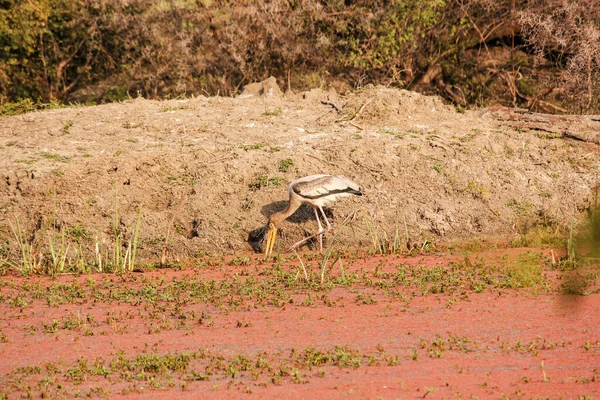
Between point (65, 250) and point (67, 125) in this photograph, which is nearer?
point (65, 250)

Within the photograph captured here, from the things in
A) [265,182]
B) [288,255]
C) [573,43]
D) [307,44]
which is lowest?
[288,255]

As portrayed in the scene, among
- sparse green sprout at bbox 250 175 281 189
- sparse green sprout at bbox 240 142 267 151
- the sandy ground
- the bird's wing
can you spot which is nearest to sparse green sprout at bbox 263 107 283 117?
the sandy ground

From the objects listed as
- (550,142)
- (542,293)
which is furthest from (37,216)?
(550,142)

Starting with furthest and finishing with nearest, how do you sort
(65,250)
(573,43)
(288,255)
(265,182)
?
1. (573,43)
2. (265,182)
3. (288,255)
4. (65,250)

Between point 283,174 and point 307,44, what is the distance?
226 inches

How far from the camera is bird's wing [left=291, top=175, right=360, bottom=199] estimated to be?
9.73m

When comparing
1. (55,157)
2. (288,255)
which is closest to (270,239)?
(288,255)

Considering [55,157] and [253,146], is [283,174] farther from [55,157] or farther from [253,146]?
[55,157]

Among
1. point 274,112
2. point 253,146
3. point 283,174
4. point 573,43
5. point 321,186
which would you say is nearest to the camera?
point 321,186

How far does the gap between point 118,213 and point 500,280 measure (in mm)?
4845

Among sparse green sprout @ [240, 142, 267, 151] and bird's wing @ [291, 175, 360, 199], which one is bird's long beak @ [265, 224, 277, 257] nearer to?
bird's wing @ [291, 175, 360, 199]

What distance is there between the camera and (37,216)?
10.4 meters

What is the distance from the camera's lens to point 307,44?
A: 16.0 metres

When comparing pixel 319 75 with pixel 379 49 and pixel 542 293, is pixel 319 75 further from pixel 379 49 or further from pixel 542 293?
pixel 542 293
